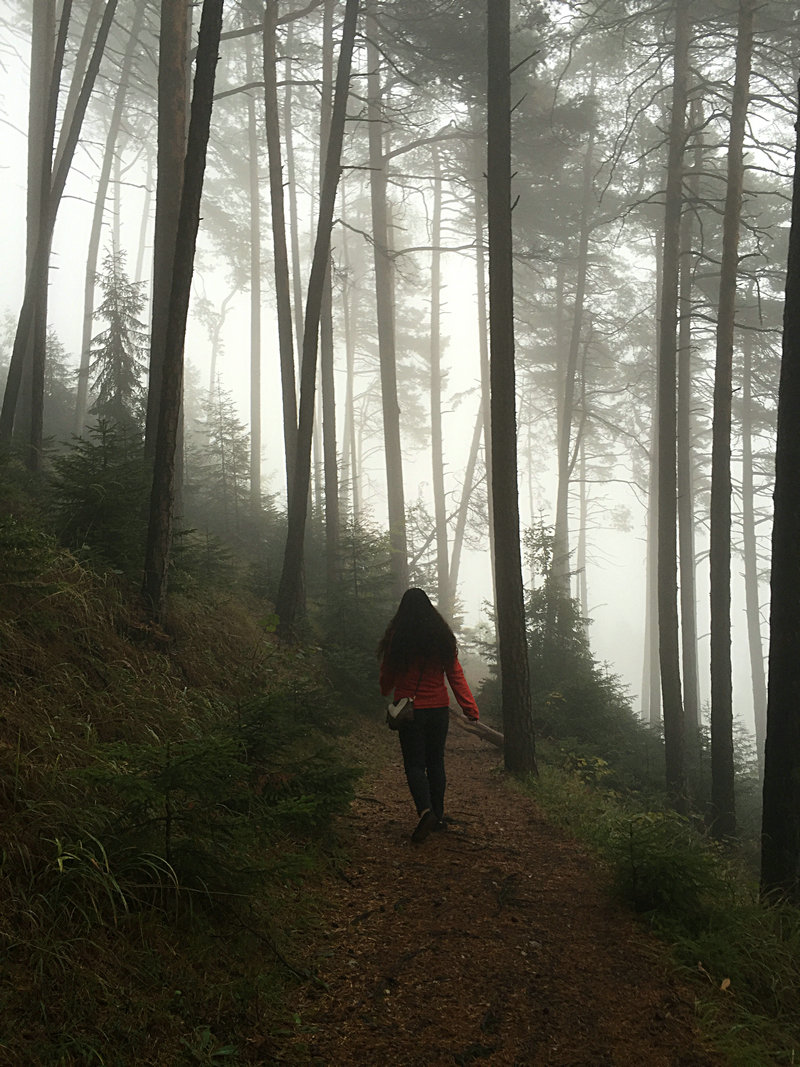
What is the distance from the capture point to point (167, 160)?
9.92m

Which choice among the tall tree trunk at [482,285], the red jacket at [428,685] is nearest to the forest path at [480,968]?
A: the red jacket at [428,685]

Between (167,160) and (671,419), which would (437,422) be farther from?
(167,160)

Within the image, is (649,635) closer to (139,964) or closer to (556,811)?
(556,811)

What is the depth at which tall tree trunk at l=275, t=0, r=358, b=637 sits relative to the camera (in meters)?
11.1

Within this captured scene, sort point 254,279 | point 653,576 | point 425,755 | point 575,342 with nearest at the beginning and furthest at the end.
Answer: point 425,755 → point 575,342 → point 254,279 → point 653,576

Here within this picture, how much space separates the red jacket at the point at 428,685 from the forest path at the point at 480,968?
105cm

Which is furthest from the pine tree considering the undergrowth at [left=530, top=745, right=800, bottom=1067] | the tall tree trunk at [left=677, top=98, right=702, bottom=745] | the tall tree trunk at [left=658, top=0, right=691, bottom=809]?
the undergrowth at [left=530, top=745, right=800, bottom=1067]

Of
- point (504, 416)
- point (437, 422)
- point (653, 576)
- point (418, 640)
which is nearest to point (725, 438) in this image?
point (504, 416)

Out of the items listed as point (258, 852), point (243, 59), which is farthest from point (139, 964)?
point (243, 59)

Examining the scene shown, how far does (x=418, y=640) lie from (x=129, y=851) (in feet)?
9.53

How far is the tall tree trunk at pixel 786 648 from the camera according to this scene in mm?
5406

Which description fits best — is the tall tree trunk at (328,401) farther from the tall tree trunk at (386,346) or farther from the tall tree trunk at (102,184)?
the tall tree trunk at (102,184)

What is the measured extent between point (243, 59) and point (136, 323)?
11.7 m

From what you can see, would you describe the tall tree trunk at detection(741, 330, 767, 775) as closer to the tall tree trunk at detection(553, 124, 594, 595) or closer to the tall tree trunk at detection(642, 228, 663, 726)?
the tall tree trunk at detection(642, 228, 663, 726)
